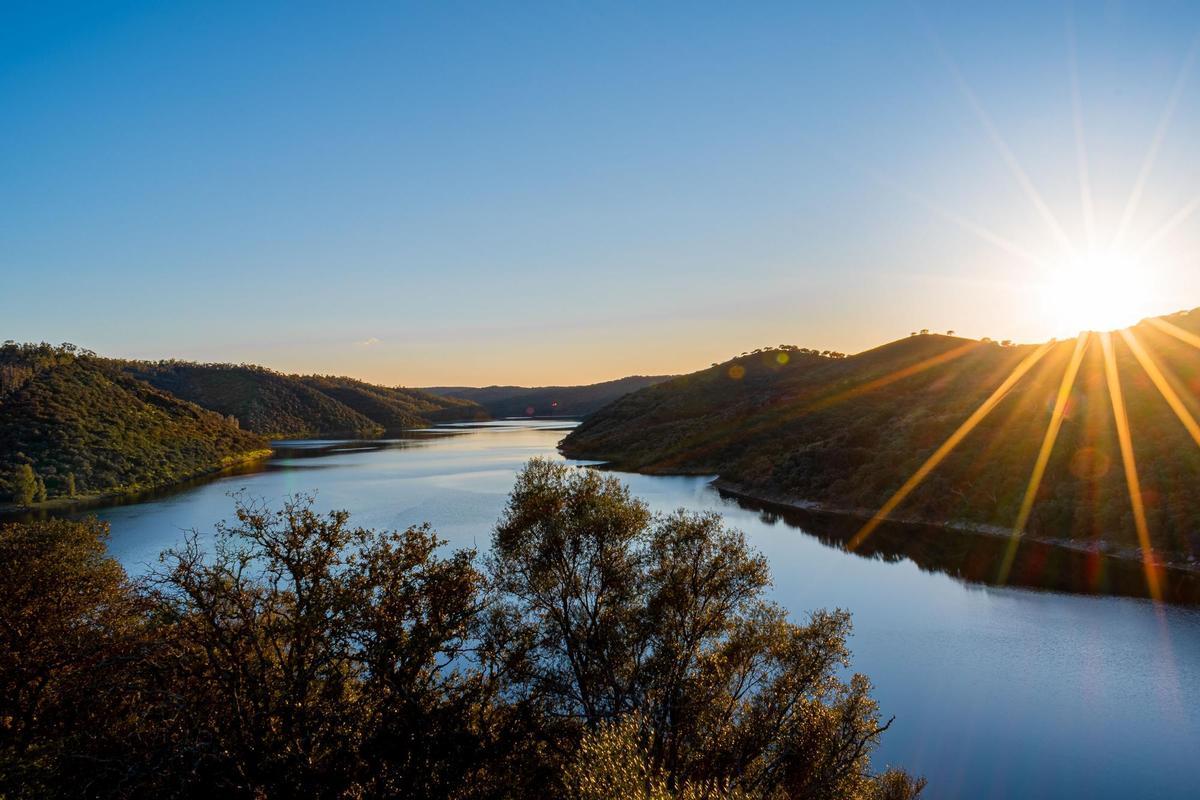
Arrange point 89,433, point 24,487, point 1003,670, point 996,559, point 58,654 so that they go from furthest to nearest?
point 89,433 < point 24,487 < point 996,559 < point 1003,670 < point 58,654

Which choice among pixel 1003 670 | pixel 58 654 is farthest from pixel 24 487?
pixel 1003 670

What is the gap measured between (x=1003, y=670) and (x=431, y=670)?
25262 millimetres

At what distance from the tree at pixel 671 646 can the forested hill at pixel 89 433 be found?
87.0 m

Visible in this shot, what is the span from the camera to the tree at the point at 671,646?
1823 cm

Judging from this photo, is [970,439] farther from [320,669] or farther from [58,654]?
[58,654]

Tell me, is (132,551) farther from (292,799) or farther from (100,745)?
(292,799)

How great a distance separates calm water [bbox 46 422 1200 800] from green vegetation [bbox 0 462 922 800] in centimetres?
430

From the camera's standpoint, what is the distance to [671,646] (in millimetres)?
18656

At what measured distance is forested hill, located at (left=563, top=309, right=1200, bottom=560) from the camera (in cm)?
4947

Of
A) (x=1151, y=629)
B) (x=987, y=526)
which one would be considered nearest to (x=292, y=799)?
(x=1151, y=629)

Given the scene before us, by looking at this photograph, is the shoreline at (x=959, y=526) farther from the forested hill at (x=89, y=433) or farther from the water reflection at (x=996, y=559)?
the forested hill at (x=89, y=433)

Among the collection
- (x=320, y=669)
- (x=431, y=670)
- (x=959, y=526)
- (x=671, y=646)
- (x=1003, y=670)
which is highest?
(x=320, y=669)

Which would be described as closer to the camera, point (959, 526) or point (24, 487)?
point (959, 526)

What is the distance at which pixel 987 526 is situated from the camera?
5434 centimetres
